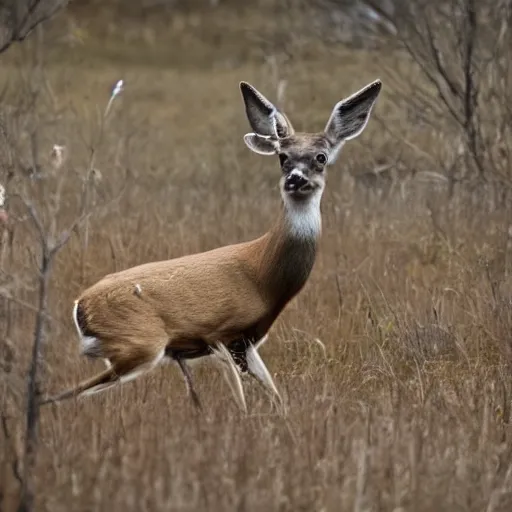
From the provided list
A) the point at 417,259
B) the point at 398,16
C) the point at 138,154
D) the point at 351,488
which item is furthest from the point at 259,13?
the point at 351,488

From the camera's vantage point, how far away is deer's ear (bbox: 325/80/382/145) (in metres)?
6.24

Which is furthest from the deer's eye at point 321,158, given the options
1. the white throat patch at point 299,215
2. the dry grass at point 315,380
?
the dry grass at point 315,380

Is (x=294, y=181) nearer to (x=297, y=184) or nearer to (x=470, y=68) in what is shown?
(x=297, y=184)

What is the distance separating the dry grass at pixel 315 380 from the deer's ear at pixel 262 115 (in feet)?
2.96

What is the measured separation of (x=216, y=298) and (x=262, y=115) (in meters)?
1.01

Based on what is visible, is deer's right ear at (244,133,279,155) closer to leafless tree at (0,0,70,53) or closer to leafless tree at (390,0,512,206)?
leafless tree at (0,0,70,53)

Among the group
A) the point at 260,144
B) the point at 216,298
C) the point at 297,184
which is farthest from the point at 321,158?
the point at 216,298

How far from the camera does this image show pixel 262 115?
252 inches

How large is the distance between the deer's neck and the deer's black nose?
0.13 metres

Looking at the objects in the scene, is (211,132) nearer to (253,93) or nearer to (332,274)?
(332,274)

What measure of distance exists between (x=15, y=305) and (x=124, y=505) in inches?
71.5

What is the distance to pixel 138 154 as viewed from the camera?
1427 cm

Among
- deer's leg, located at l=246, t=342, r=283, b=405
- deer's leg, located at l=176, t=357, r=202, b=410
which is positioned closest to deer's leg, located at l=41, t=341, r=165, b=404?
deer's leg, located at l=176, t=357, r=202, b=410

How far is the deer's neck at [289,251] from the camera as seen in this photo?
5.95m
